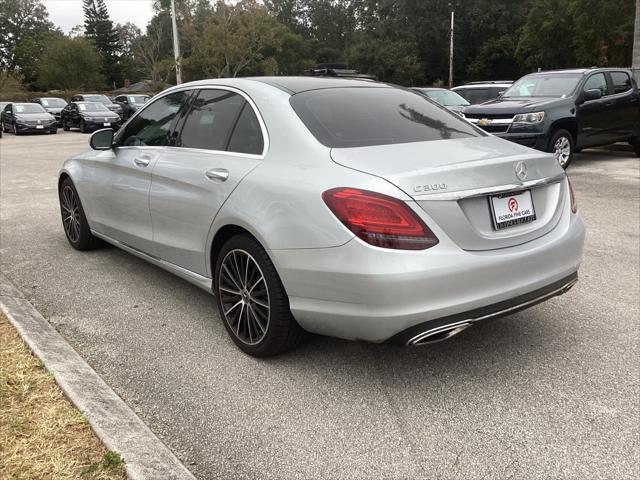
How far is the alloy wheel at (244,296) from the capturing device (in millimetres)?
3426

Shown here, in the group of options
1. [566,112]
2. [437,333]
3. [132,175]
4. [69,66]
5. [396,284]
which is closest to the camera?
[396,284]

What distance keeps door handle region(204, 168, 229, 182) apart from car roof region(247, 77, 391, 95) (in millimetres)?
645

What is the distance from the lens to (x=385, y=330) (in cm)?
288

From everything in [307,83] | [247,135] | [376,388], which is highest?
[307,83]

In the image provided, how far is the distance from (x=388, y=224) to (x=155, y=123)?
2.60 meters

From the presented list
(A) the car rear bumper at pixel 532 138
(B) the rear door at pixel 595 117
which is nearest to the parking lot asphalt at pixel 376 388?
(A) the car rear bumper at pixel 532 138

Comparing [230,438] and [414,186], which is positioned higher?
[414,186]

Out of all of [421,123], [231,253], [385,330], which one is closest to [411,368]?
[385,330]

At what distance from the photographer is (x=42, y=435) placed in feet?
8.67

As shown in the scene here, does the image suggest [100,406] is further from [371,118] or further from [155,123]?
[155,123]

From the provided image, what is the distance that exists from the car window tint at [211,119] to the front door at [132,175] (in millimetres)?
242

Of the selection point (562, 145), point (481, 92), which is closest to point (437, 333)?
point (562, 145)

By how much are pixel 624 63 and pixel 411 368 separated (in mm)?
44095

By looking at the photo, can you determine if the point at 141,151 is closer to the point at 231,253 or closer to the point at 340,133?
the point at 231,253
